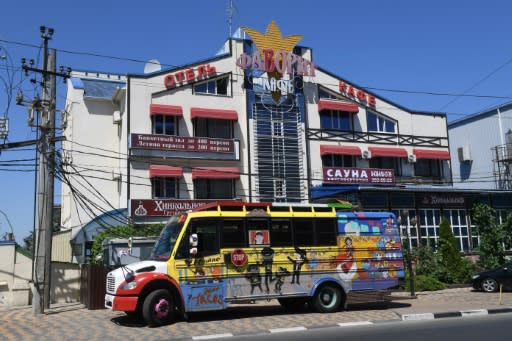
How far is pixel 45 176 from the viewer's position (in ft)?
59.5

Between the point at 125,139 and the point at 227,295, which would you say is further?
the point at 125,139

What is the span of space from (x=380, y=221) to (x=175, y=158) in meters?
16.2

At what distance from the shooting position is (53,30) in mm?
19359

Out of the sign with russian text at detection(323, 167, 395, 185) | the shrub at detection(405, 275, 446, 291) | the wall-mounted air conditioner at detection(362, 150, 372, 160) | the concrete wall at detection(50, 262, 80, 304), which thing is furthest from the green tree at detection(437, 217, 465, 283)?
the concrete wall at detection(50, 262, 80, 304)

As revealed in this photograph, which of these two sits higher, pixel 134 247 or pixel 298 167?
pixel 298 167

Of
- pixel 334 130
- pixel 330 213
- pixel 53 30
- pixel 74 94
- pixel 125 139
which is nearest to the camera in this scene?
pixel 330 213

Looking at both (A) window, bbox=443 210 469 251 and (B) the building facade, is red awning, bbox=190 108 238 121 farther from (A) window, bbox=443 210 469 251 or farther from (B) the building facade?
(A) window, bbox=443 210 469 251

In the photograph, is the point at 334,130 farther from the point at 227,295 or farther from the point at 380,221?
the point at 227,295

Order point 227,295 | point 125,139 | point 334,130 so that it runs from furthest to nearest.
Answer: point 334,130, point 125,139, point 227,295

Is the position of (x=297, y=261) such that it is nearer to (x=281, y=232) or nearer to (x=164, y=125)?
(x=281, y=232)

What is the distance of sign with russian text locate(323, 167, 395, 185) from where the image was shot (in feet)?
110

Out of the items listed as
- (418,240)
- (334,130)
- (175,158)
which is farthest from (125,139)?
(418,240)

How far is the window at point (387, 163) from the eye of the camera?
3628 centimetres

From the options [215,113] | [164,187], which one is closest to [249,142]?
[215,113]
